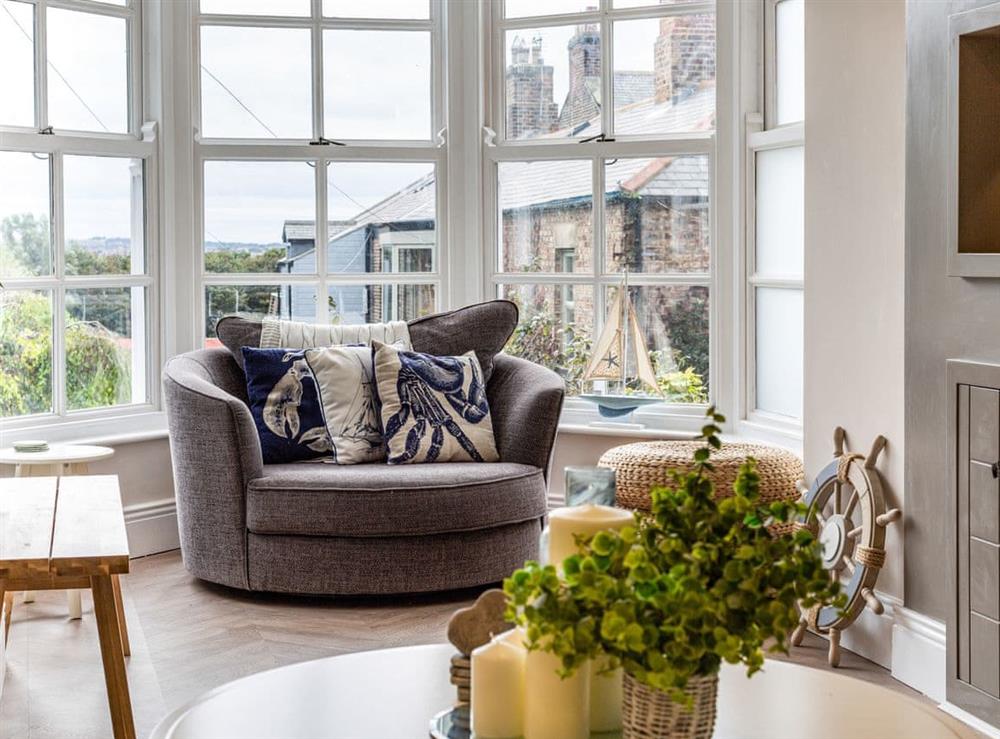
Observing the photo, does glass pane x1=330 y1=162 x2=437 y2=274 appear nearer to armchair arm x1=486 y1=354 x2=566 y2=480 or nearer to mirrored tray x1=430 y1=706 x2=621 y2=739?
armchair arm x1=486 y1=354 x2=566 y2=480

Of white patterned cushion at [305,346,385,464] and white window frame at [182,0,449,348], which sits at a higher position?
white window frame at [182,0,449,348]

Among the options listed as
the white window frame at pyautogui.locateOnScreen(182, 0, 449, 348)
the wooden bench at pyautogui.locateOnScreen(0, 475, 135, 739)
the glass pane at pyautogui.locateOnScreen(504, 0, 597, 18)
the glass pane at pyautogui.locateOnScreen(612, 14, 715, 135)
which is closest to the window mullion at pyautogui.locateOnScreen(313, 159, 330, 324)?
the white window frame at pyautogui.locateOnScreen(182, 0, 449, 348)

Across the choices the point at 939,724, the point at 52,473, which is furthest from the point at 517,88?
the point at 939,724

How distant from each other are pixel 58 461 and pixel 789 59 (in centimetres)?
279

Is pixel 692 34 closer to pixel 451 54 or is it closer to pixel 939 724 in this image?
pixel 451 54

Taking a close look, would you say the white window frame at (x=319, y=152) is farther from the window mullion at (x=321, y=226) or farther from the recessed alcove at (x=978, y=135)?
the recessed alcove at (x=978, y=135)

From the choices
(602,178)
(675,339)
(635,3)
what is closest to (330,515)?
(675,339)

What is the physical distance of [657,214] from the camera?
4.78 m

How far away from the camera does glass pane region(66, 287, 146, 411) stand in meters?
4.58

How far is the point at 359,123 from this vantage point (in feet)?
16.4

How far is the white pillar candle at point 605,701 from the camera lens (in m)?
1.41

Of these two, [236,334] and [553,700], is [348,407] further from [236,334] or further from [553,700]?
[553,700]

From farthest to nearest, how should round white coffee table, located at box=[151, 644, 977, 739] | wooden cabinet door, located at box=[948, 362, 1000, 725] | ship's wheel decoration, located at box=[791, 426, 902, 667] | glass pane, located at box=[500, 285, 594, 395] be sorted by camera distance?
glass pane, located at box=[500, 285, 594, 395] → ship's wheel decoration, located at box=[791, 426, 902, 667] → wooden cabinet door, located at box=[948, 362, 1000, 725] → round white coffee table, located at box=[151, 644, 977, 739]

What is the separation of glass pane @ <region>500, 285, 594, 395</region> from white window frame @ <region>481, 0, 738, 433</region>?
0.04 metres
